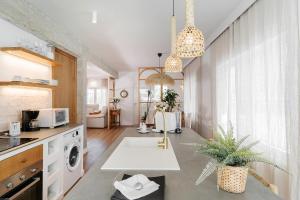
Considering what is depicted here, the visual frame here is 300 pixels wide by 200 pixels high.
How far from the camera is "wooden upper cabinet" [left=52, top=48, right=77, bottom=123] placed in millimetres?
3229

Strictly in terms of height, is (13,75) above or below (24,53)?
below

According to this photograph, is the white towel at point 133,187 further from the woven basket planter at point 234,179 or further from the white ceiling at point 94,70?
the white ceiling at point 94,70

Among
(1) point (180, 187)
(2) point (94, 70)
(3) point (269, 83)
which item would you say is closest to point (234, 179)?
(1) point (180, 187)

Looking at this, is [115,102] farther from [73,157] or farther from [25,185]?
[25,185]

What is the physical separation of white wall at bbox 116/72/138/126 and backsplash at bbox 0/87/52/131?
566cm

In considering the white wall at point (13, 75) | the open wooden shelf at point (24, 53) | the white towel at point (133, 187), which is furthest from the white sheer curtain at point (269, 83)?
the white wall at point (13, 75)

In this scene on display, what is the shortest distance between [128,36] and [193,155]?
295 cm

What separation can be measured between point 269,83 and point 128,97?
7.04 metres

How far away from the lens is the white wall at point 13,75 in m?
2.11

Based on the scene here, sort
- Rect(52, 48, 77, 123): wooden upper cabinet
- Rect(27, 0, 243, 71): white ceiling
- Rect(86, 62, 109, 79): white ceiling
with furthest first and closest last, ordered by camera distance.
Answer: Rect(86, 62, 109, 79): white ceiling, Rect(52, 48, 77, 123): wooden upper cabinet, Rect(27, 0, 243, 71): white ceiling

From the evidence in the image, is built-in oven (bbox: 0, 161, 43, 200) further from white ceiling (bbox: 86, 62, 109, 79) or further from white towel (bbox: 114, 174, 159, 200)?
white ceiling (bbox: 86, 62, 109, 79)

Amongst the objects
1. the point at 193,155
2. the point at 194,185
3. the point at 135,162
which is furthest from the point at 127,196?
the point at 193,155

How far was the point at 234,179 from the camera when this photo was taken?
824mm

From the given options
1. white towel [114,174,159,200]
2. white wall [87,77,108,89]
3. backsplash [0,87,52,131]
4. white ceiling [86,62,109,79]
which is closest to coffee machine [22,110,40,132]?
backsplash [0,87,52,131]
